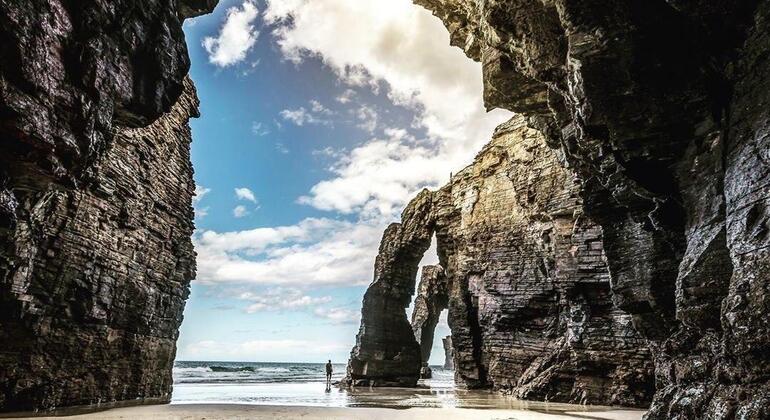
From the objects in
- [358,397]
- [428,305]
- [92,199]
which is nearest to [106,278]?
[92,199]

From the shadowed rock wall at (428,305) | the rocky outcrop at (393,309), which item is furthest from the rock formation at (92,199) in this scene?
the shadowed rock wall at (428,305)

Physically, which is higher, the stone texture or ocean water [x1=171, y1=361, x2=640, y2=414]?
the stone texture

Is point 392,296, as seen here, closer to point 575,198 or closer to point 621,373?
point 575,198

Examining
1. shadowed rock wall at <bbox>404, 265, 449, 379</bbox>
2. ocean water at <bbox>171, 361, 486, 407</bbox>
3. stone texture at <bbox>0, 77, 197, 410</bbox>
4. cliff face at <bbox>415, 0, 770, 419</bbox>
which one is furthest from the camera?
shadowed rock wall at <bbox>404, 265, 449, 379</bbox>

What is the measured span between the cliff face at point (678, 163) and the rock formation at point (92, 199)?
30.6 feet

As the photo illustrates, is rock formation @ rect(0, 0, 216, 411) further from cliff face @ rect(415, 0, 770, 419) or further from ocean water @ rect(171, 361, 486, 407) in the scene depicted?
cliff face @ rect(415, 0, 770, 419)

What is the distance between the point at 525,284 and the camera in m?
26.4

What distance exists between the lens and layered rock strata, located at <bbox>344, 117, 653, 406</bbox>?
1773 cm

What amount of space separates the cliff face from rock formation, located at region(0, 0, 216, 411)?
30.6 ft

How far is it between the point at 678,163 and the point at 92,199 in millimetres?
16255

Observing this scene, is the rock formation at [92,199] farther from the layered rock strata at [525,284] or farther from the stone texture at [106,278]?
the layered rock strata at [525,284]

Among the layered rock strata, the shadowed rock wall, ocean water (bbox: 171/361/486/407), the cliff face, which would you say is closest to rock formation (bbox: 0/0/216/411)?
ocean water (bbox: 171/361/486/407)

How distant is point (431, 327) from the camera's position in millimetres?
60562

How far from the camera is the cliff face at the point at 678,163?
612cm
